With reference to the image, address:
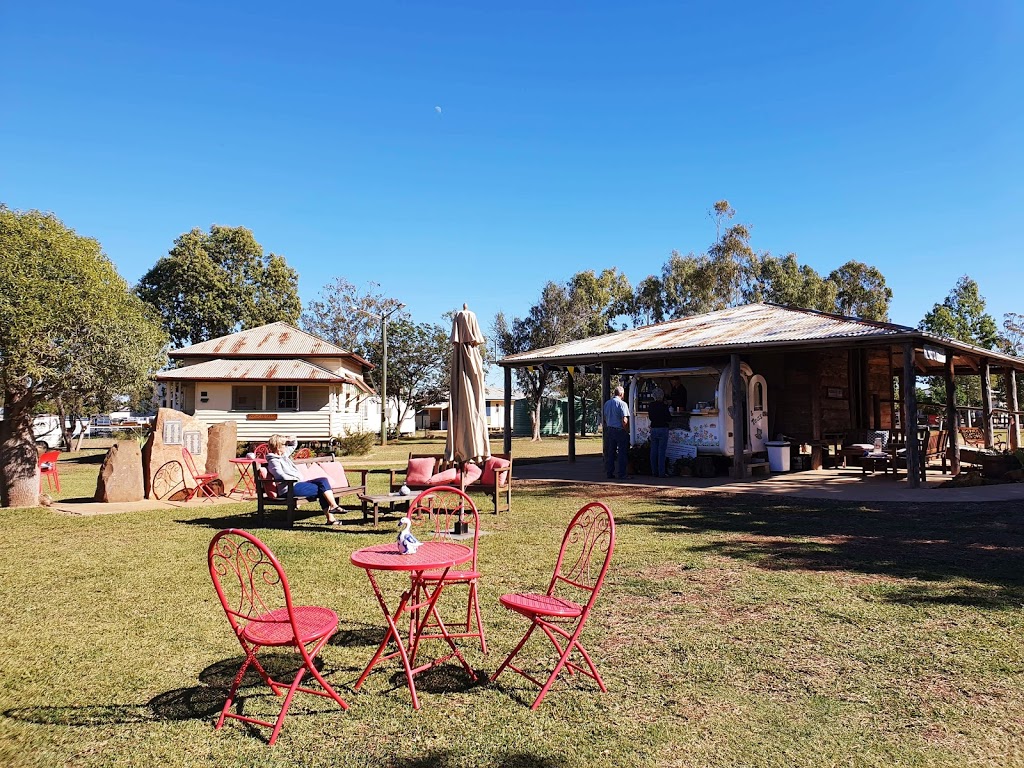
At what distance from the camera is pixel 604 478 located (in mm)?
14117

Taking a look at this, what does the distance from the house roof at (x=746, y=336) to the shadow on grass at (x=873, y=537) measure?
120 inches

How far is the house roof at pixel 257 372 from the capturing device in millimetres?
23688

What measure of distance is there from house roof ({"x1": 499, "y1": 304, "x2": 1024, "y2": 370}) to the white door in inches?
51.4

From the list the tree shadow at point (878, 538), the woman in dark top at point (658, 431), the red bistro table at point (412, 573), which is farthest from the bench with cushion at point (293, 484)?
the woman in dark top at point (658, 431)

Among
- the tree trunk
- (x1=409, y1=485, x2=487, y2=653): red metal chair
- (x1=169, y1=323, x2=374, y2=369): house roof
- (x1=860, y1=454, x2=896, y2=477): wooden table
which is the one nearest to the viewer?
(x1=409, y1=485, x2=487, y2=653): red metal chair

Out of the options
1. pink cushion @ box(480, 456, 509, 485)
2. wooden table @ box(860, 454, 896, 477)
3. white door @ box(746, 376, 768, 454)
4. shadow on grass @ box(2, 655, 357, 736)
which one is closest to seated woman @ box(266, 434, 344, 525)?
pink cushion @ box(480, 456, 509, 485)

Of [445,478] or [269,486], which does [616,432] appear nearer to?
[445,478]

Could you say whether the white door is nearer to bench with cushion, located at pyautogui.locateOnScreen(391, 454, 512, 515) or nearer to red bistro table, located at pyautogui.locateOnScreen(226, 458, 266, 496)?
bench with cushion, located at pyautogui.locateOnScreen(391, 454, 512, 515)

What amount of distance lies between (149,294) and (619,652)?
4183 cm

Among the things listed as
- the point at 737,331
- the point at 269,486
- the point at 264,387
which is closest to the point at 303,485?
the point at 269,486

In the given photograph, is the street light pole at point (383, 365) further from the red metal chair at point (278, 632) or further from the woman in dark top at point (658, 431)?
the red metal chair at point (278, 632)

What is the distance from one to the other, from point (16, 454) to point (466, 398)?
24.2 ft

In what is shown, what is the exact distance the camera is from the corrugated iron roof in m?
11.9

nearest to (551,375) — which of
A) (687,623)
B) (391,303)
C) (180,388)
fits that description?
(391,303)
